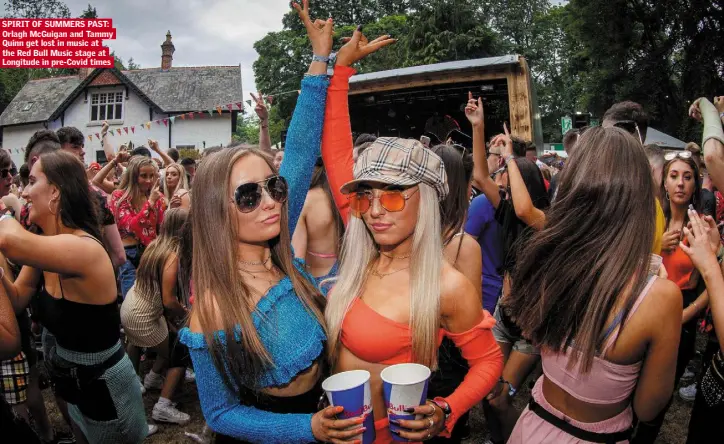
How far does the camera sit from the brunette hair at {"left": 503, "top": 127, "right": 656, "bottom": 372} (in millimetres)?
1678

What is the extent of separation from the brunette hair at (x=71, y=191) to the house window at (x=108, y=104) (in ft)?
99.6

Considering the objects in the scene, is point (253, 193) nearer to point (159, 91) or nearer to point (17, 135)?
point (159, 91)

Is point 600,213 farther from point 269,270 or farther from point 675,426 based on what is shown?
point 675,426

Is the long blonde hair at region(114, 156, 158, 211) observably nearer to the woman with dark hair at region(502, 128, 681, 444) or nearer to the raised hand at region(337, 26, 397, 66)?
the raised hand at region(337, 26, 397, 66)

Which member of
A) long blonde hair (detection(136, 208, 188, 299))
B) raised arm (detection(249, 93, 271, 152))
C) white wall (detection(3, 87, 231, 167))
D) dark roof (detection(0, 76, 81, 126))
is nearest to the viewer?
raised arm (detection(249, 93, 271, 152))

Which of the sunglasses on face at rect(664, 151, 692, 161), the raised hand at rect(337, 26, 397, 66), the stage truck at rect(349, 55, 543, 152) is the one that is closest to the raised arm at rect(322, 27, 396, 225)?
the raised hand at rect(337, 26, 397, 66)

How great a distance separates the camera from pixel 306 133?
220 centimetres

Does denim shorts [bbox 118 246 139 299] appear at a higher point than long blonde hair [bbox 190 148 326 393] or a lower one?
lower

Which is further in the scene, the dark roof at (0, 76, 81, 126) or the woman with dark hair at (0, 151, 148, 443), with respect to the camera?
the dark roof at (0, 76, 81, 126)

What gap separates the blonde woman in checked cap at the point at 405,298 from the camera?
1.84 metres

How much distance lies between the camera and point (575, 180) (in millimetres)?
1854

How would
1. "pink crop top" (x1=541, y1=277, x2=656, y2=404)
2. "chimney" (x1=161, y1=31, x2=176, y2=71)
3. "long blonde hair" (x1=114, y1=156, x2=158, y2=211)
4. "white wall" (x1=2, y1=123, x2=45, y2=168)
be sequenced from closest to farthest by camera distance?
1. "pink crop top" (x1=541, y1=277, x2=656, y2=404)
2. "long blonde hair" (x1=114, y1=156, x2=158, y2=211)
3. "white wall" (x1=2, y1=123, x2=45, y2=168)
4. "chimney" (x1=161, y1=31, x2=176, y2=71)

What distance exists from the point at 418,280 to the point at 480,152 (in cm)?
183

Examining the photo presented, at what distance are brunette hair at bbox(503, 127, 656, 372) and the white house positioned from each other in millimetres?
27964
